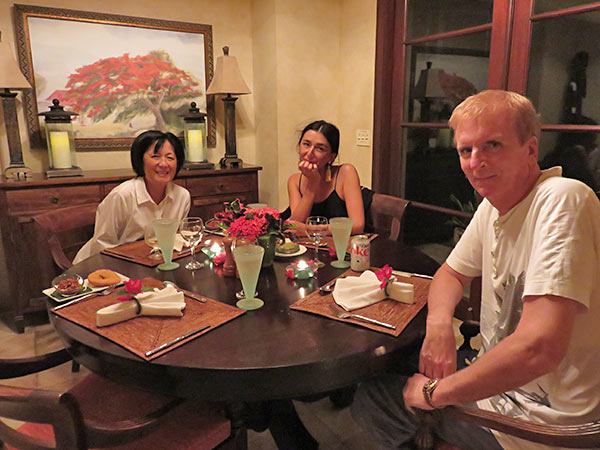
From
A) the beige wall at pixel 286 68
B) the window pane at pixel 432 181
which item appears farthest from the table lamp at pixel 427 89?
the beige wall at pixel 286 68

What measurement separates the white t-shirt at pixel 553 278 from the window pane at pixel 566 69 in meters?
1.53

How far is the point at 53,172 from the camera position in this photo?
9.20 feet

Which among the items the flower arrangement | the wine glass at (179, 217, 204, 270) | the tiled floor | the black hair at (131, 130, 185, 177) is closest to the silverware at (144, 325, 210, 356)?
the flower arrangement

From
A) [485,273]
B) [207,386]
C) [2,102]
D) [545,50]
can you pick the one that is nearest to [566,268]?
[485,273]

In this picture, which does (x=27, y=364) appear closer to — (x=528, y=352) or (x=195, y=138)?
(x=528, y=352)

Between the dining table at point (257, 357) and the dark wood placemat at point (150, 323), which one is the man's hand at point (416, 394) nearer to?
the dining table at point (257, 357)

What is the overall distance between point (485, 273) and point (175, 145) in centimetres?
165

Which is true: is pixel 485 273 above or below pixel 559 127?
below

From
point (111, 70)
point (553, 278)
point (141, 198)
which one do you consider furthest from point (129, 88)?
point (553, 278)

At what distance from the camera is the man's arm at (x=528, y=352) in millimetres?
876

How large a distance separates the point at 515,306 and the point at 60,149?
2.88m

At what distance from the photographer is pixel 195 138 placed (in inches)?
134

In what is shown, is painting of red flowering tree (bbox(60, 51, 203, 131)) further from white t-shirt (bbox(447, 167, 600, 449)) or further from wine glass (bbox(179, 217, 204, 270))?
white t-shirt (bbox(447, 167, 600, 449))

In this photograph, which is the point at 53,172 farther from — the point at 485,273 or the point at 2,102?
the point at 485,273
